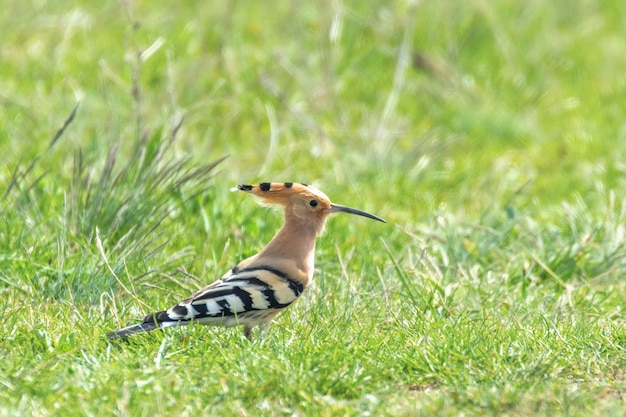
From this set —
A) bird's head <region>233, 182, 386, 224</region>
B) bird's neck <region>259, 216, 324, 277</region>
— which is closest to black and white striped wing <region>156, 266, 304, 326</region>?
bird's neck <region>259, 216, 324, 277</region>

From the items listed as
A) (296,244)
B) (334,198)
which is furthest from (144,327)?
(334,198)

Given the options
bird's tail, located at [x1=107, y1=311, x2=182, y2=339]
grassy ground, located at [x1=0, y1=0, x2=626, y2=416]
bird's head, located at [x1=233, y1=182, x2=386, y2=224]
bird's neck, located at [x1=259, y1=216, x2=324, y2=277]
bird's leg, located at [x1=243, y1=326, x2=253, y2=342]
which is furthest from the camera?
bird's head, located at [x1=233, y1=182, x2=386, y2=224]

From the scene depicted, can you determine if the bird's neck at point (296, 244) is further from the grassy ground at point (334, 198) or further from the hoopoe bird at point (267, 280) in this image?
the grassy ground at point (334, 198)

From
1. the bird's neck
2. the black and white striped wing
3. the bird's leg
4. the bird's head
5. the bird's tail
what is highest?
the bird's head

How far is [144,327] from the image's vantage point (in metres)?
4.19

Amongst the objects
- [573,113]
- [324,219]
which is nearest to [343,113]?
[573,113]

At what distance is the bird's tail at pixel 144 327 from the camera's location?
4172 millimetres

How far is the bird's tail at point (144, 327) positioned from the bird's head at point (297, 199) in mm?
826

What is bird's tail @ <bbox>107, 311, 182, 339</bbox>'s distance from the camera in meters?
4.17

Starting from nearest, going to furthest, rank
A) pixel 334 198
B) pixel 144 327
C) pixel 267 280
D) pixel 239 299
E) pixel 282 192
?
1. pixel 144 327
2. pixel 239 299
3. pixel 267 280
4. pixel 282 192
5. pixel 334 198

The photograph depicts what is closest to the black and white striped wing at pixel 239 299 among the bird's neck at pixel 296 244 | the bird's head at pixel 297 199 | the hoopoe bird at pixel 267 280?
the hoopoe bird at pixel 267 280

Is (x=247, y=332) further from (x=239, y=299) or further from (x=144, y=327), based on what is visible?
(x=144, y=327)

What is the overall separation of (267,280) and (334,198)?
7.75ft

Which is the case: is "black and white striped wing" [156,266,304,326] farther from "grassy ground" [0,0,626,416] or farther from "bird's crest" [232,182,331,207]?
"bird's crest" [232,182,331,207]
